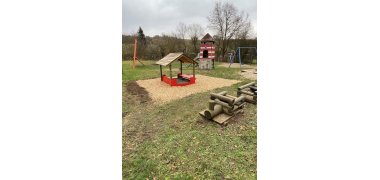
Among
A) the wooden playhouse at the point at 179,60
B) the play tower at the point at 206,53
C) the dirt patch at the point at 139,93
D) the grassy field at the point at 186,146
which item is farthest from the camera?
the play tower at the point at 206,53

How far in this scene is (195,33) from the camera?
15.0 meters

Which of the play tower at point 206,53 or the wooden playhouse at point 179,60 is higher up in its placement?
the play tower at point 206,53

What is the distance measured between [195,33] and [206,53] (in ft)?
14.1

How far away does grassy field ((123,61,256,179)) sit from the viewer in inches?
80.6

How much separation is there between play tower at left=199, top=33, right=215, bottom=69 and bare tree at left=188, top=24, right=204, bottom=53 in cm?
237

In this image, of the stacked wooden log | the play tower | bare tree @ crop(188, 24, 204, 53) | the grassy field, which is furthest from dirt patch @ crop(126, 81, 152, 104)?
bare tree @ crop(188, 24, 204, 53)

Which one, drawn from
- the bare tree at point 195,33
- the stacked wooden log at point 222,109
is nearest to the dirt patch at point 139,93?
the stacked wooden log at point 222,109

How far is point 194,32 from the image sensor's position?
14906mm

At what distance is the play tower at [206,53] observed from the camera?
1121 centimetres

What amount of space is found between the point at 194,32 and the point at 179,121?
41.4ft

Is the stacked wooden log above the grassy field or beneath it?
above

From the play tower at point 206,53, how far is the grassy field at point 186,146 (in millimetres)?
7413

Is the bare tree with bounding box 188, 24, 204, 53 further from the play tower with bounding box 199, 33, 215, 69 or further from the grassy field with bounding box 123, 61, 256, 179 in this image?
the grassy field with bounding box 123, 61, 256, 179

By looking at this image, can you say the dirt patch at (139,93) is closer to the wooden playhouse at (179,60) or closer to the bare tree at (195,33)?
the wooden playhouse at (179,60)
